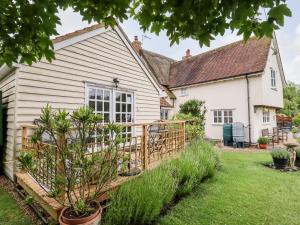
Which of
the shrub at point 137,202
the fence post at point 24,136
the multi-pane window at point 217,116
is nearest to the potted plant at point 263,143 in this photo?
the multi-pane window at point 217,116

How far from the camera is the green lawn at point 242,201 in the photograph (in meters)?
3.84

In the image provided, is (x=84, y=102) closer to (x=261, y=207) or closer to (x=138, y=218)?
(x=138, y=218)

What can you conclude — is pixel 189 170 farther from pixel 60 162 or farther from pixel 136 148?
pixel 60 162

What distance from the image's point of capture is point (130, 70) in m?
8.91

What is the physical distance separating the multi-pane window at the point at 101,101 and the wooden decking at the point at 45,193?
9.87ft

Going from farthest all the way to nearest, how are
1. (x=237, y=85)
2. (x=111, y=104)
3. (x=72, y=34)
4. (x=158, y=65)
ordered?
(x=158, y=65) → (x=237, y=85) → (x=111, y=104) → (x=72, y=34)

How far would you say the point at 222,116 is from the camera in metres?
15.2

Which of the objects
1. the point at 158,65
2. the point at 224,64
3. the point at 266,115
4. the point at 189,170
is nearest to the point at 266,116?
the point at 266,115

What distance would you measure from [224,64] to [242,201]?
13.5m

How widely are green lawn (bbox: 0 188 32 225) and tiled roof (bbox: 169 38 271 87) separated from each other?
45.4 ft

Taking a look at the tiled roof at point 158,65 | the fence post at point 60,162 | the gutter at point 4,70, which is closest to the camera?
the fence post at point 60,162

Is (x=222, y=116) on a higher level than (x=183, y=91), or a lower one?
lower

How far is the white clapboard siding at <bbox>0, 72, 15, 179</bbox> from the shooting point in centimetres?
562

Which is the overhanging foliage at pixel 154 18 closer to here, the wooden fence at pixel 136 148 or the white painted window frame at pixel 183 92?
the wooden fence at pixel 136 148
